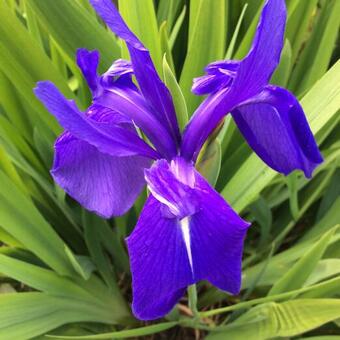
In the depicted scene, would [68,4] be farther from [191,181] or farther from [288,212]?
[288,212]

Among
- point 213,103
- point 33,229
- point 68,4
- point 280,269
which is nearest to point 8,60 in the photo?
point 68,4

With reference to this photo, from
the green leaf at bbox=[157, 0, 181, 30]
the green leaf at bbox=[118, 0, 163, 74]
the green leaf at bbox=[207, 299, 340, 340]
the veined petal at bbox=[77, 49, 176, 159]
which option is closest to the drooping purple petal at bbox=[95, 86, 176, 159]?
the veined petal at bbox=[77, 49, 176, 159]

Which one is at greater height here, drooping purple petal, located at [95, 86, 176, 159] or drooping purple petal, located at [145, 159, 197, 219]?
drooping purple petal, located at [95, 86, 176, 159]

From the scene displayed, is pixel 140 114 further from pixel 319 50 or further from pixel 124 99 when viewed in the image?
pixel 319 50

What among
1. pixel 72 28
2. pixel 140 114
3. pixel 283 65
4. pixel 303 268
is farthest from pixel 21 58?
pixel 303 268

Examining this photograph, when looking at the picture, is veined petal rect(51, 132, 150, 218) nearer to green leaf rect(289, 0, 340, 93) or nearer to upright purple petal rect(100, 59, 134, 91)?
upright purple petal rect(100, 59, 134, 91)

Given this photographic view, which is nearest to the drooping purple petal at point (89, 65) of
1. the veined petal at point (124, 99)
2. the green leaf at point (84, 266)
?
the veined petal at point (124, 99)
